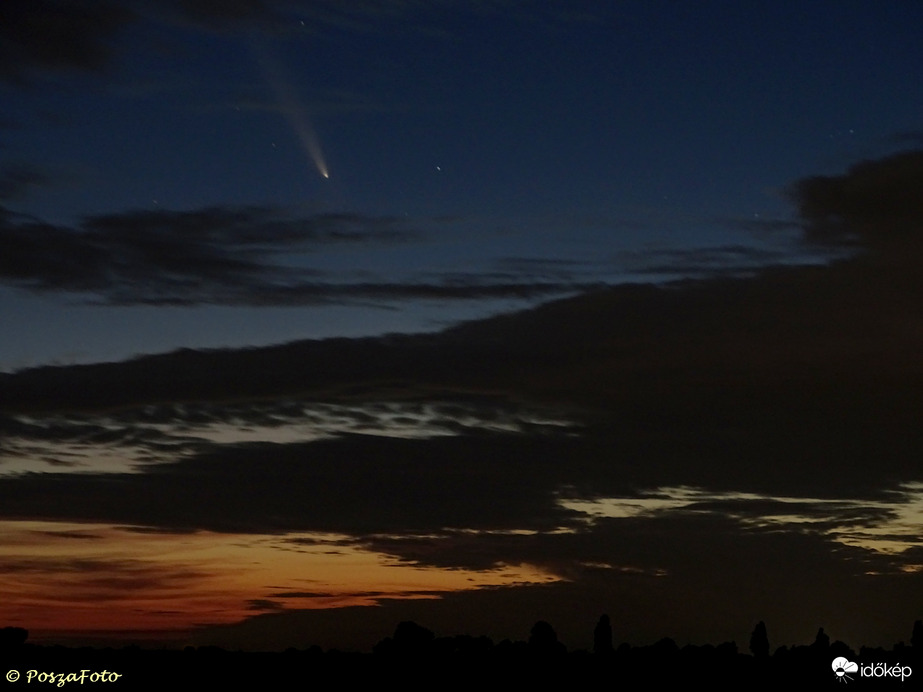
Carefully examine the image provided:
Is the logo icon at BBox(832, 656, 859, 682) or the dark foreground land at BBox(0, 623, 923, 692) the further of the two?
the logo icon at BBox(832, 656, 859, 682)

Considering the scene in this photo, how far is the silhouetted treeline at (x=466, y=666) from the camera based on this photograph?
145000 mm

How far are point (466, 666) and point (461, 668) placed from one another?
8.09 feet

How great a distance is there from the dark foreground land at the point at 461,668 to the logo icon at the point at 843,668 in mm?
311

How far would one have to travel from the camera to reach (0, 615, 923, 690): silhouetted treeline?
14500 cm

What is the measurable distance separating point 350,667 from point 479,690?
19959mm

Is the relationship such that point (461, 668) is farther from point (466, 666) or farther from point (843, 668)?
point (843, 668)

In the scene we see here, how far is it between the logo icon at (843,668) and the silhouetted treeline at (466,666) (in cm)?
40

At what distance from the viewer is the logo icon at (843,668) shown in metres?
166

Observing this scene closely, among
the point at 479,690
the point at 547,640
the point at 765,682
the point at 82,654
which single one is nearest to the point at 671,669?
the point at 765,682

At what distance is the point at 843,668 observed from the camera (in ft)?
568

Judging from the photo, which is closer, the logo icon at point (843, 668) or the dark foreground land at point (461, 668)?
the dark foreground land at point (461, 668)

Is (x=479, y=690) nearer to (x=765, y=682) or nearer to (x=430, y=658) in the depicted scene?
(x=430, y=658)

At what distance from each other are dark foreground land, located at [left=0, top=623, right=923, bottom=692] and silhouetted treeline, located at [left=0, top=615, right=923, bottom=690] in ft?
0.53

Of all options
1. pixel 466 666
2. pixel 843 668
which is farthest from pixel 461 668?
pixel 843 668
